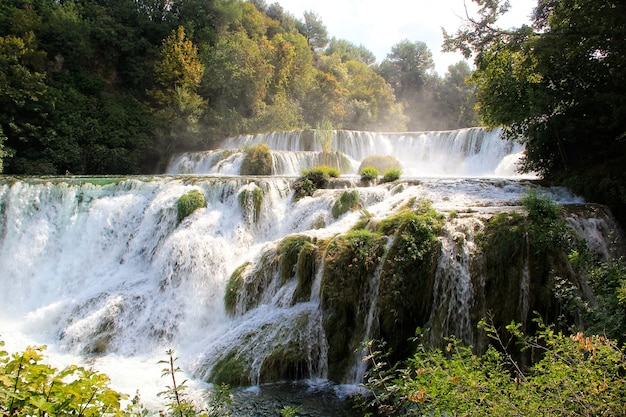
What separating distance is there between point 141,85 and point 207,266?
1970 cm

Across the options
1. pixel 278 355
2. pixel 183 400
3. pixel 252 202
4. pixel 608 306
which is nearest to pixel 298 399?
pixel 278 355

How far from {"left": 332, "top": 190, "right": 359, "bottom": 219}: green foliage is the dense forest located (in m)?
6.26

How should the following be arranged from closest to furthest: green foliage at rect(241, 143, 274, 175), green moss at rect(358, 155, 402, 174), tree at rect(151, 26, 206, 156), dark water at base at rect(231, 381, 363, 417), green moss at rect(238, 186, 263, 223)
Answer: dark water at base at rect(231, 381, 363, 417), green moss at rect(238, 186, 263, 223), green moss at rect(358, 155, 402, 174), green foliage at rect(241, 143, 274, 175), tree at rect(151, 26, 206, 156)

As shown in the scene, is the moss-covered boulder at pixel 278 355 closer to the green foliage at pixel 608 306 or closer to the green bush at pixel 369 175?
the green foliage at pixel 608 306

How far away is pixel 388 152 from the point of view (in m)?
21.2

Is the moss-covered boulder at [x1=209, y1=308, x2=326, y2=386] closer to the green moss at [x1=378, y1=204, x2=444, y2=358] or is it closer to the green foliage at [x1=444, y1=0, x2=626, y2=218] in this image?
the green moss at [x1=378, y1=204, x2=444, y2=358]

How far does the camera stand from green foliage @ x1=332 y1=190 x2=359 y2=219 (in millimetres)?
9398

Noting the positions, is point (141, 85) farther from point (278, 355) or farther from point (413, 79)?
point (413, 79)

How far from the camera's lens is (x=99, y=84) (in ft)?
71.8

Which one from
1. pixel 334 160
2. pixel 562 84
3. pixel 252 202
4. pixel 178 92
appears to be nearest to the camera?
pixel 562 84

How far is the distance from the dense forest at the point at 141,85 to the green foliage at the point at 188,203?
9082mm

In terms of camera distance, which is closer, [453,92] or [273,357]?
[273,357]

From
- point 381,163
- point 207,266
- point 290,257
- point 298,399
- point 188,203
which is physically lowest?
point 298,399

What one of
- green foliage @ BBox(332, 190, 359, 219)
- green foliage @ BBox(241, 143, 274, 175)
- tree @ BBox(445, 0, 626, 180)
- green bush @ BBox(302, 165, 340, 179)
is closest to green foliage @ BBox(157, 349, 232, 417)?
green foliage @ BBox(332, 190, 359, 219)
